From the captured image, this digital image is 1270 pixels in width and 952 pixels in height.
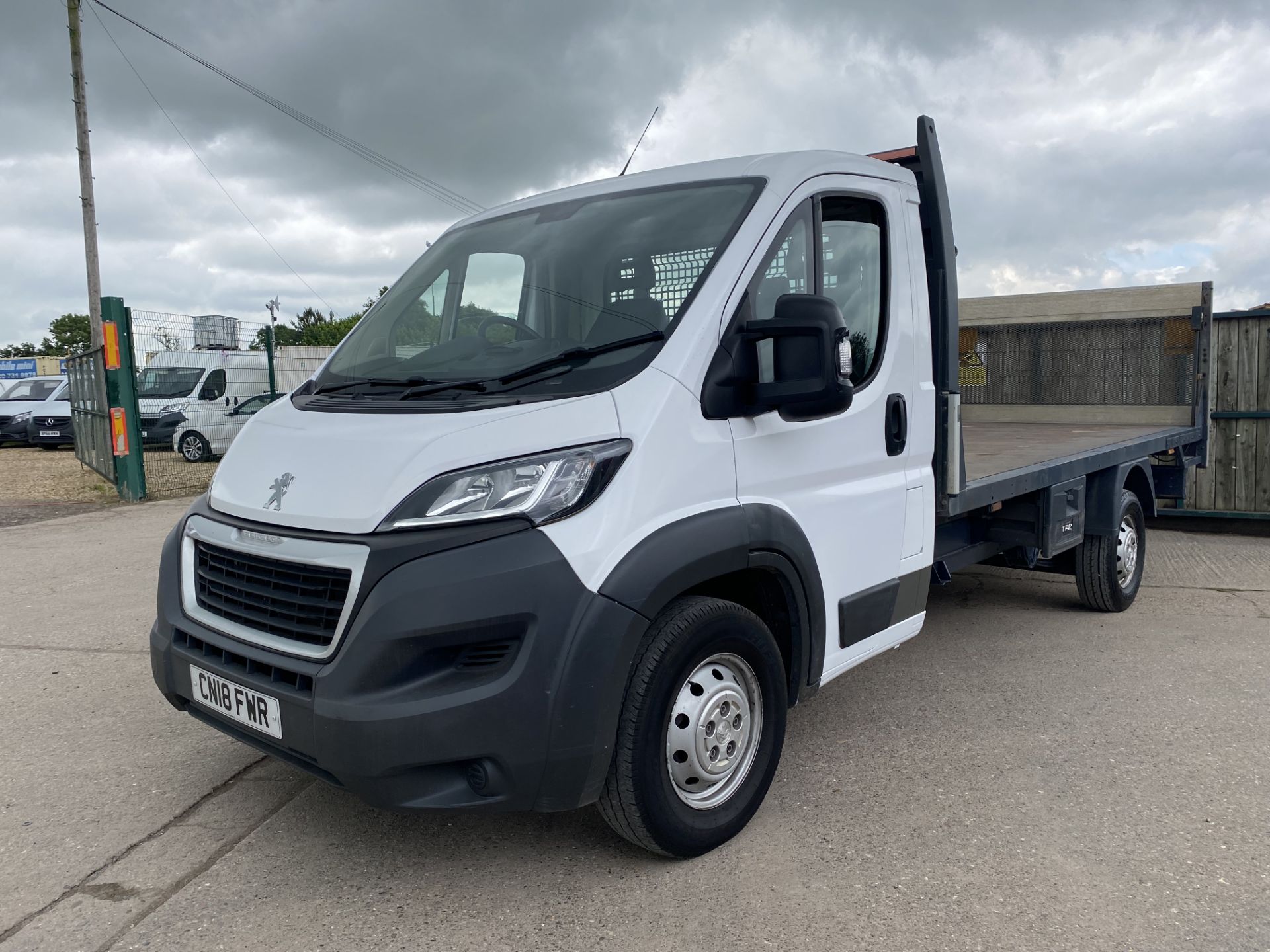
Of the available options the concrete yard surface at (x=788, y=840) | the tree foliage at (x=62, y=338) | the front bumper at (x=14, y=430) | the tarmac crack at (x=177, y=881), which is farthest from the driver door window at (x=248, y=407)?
the tree foliage at (x=62, y=338)

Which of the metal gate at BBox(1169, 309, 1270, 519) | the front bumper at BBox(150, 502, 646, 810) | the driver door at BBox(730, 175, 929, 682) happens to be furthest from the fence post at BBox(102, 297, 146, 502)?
the metal gate at BBox(1169, 309, 1270, 519)

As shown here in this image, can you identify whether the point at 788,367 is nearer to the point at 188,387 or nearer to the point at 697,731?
the point at 697,731

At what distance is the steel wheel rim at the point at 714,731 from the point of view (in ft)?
9.30

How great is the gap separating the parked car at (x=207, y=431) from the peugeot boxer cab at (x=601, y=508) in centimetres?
1323

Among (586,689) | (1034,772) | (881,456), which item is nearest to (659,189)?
(881,456)

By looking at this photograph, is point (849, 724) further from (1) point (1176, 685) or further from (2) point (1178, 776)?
(1) point (1176, 685)

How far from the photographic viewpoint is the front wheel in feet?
52.2

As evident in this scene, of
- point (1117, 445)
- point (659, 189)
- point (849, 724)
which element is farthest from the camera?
point (1117, 445)

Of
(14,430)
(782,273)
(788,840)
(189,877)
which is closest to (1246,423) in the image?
(782,273)

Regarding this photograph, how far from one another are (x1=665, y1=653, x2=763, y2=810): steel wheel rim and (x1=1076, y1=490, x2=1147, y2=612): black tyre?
3428 mm

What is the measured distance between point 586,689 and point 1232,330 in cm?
867

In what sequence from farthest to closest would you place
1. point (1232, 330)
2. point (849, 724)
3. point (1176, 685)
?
point (1232, 330) < point (1176, 685) < point (849, 724)

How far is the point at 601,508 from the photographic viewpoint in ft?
8.37

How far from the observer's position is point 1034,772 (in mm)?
3566
